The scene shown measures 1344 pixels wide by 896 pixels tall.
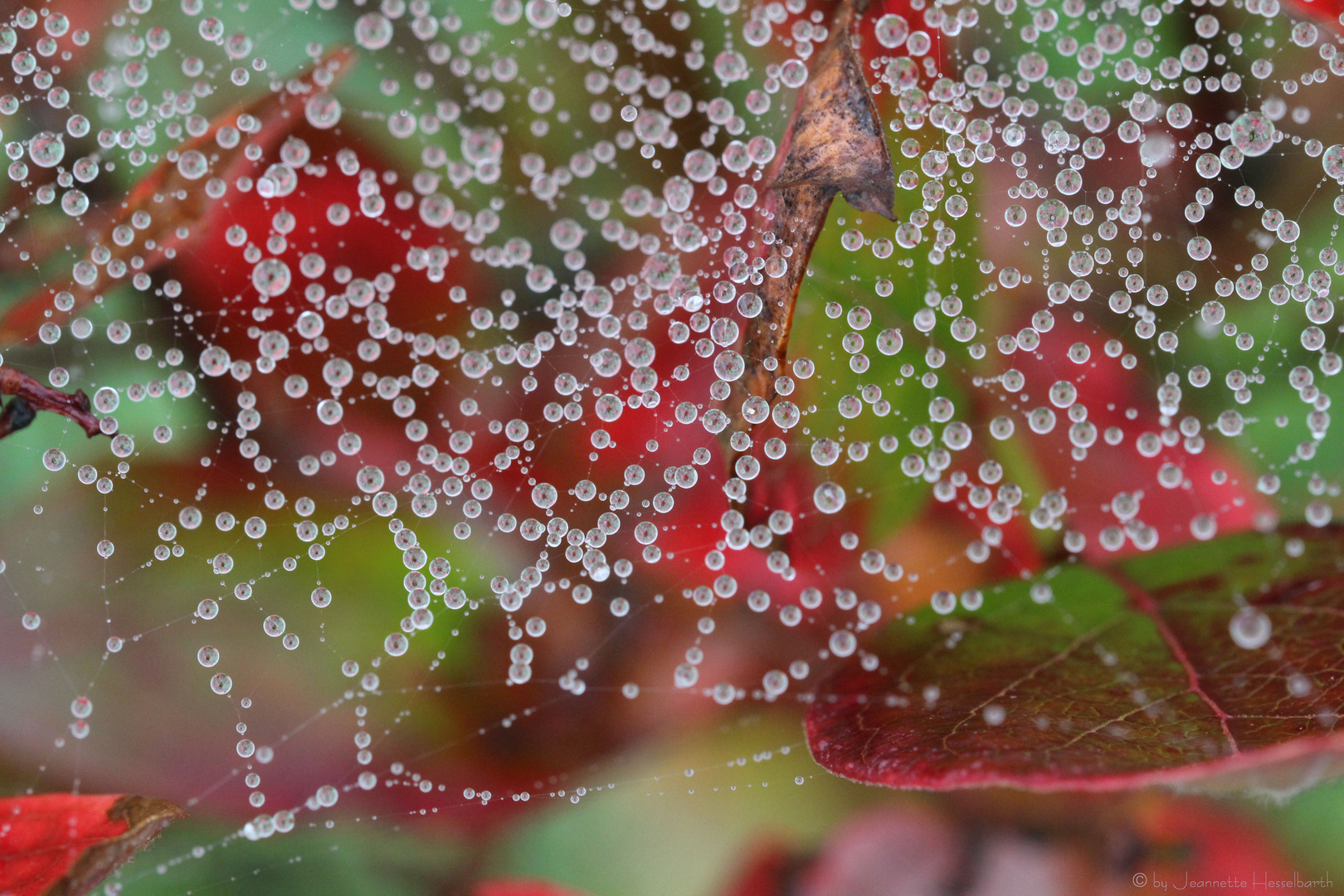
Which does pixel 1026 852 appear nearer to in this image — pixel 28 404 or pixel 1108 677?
pixel 1108 677

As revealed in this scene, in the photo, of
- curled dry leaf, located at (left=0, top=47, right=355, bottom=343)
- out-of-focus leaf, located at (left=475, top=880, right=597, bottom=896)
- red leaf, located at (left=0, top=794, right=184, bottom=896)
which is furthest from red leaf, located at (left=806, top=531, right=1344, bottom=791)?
curled dry leaf, located at (left=0, top=47, right=355, bottom=343)

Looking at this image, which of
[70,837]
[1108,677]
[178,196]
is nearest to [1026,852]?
[1108,677]

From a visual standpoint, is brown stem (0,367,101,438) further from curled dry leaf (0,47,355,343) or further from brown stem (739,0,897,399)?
brown stem (739,0,897,399)

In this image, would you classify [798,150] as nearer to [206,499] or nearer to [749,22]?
[749,22]

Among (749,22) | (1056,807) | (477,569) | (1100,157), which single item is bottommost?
(1056,807)

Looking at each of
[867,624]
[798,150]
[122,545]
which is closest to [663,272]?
[798,150]
